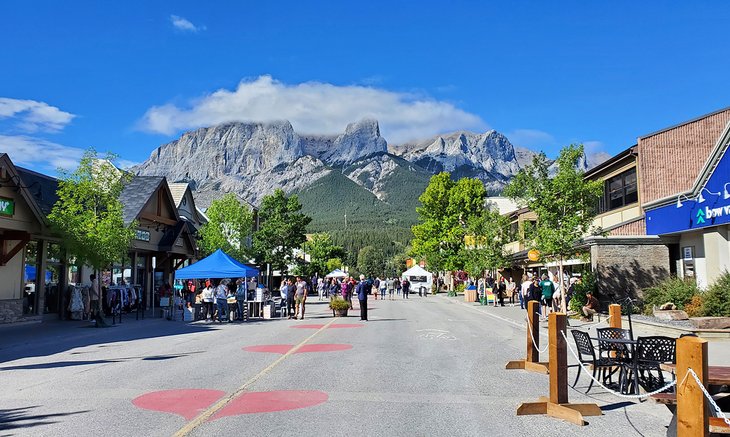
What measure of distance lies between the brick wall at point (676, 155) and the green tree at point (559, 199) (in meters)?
5.58

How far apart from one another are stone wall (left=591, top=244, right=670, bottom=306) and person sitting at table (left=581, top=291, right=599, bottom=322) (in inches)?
60.0

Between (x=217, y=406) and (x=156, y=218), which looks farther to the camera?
(x=156, y=218)

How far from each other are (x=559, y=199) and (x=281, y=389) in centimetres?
1730

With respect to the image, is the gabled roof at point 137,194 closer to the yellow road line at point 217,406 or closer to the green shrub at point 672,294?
the yellow road line at point 217,406

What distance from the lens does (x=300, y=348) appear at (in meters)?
14.8

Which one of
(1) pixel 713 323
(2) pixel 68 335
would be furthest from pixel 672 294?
(2) pixel 68 335

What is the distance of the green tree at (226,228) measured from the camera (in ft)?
140

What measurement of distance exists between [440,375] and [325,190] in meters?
181

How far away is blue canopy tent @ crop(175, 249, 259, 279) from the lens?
2495cm

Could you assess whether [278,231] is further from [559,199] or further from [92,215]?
[559,199]

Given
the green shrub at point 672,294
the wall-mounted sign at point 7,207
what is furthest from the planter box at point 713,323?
the wall-mounted sign at point 7,207

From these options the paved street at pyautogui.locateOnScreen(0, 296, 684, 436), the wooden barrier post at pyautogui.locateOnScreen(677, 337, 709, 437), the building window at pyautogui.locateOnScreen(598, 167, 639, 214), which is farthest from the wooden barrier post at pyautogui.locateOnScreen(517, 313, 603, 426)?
the building window at pyautogui.locateOnScreen(598, 167, 639, 214)

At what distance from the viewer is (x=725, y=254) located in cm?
1947

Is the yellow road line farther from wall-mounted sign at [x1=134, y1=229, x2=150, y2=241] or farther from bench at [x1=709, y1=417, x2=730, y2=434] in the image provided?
wall-mounted sign at [x1=134, y1=229, x2=150, y2=241]
